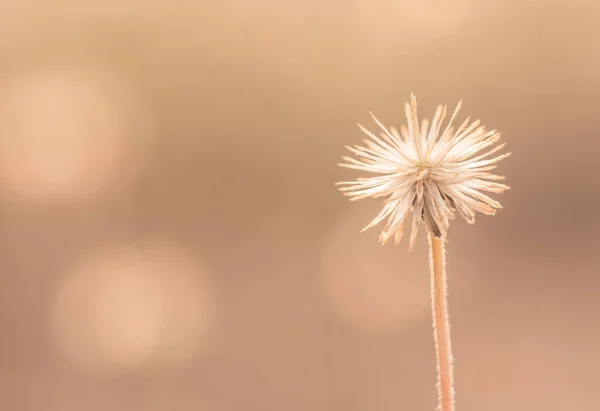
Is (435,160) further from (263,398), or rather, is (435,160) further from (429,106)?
(429,106)

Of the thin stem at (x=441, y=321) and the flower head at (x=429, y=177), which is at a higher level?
the flower head at (x=429, y=177)

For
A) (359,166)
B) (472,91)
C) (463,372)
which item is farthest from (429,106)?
(359,166)

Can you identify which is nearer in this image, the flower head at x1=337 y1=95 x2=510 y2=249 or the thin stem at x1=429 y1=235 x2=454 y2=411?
the thin stem at x1=429 y1=235 x2=454 y2=411

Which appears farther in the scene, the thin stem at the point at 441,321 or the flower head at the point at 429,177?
the flower head at the point at 429,177

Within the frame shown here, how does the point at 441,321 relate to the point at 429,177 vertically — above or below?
below

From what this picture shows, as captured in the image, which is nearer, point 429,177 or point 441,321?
point 441,321

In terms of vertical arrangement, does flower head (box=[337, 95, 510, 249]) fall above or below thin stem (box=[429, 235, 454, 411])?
above
